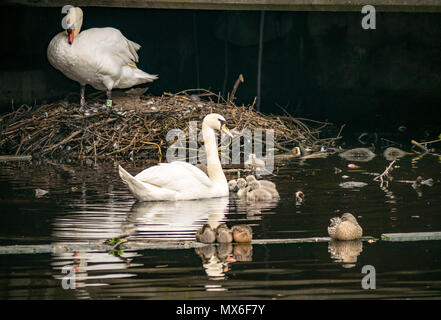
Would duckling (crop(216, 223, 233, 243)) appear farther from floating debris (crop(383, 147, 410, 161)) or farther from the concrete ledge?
the concrete ledge

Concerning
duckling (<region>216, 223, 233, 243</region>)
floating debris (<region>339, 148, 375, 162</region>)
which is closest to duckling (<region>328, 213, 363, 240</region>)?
duckling (<region>216, 223, 233, 243</region>)

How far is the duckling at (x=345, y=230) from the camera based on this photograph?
7.38 meters

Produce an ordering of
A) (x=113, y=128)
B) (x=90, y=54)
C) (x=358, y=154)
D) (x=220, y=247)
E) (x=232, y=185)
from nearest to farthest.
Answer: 1. (x=220, y=247)
2. (x=232, y=185)
3. (x=358, y=154)
4. (x=113, y=128)
5. (x=90, y=54)

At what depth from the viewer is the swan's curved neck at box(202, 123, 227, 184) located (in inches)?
404

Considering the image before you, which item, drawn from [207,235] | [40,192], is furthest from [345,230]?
[40,192]

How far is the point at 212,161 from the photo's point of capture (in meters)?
10.4

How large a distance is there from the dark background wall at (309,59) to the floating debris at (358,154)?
4.12 m

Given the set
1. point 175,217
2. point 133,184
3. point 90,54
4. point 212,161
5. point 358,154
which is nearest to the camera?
point 175,217

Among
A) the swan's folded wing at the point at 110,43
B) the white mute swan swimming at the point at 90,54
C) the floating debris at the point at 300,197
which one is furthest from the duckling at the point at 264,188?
the swan's folded wing at the point at 110,43

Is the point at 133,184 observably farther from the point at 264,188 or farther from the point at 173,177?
the point at 264,188

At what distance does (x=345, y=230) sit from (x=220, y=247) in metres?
0.98

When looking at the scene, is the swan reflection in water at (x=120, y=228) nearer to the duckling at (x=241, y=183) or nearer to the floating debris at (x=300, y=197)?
the duckling at (x=241, y=183)
